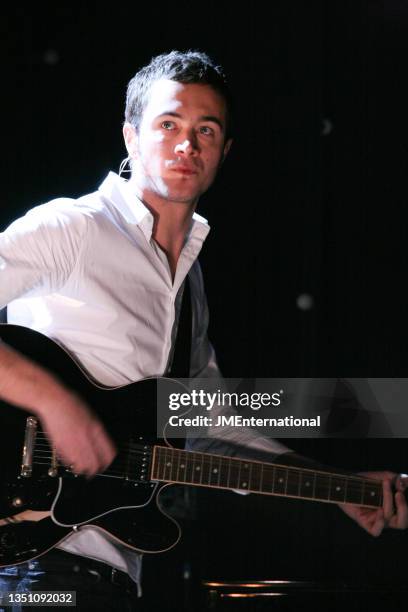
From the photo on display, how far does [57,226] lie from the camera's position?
4.83 ft

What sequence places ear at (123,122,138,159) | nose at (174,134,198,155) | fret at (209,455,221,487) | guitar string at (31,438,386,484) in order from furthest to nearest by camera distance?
ear at (123,122,138,159) < nose at (174,134,198,155) < fret at (209,455,221,487) < guitar string at (31,438,386,484)

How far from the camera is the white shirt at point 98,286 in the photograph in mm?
1444

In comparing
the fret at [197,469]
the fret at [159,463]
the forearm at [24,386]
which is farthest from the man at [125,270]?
the fret at [197,469]

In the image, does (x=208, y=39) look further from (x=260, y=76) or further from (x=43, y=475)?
(x=43, y=475)

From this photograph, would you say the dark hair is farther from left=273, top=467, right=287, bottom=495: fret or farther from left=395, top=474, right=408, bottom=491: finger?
left=395, top=474, right=408, bottom=491: finger

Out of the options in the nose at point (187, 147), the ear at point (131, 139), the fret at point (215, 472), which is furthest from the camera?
the ear at point (131, 139)

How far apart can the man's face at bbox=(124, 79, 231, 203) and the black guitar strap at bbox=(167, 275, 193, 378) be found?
0.91ft

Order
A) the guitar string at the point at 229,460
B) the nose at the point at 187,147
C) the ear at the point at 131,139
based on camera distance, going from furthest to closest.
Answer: the ear at the point at 131,139 → the nose at the point at 187,147 → the guitar string at the point at 229,460

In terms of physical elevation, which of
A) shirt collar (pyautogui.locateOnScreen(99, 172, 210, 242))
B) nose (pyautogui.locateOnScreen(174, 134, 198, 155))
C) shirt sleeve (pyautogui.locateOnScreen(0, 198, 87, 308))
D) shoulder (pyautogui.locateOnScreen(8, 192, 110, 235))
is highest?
nose (pyautogui.locateOnScreen(174, 134, 198, 155))

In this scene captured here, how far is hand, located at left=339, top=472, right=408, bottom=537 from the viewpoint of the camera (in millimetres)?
1726

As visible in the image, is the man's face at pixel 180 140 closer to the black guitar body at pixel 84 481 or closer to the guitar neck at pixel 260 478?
the black guitar body at pixel 84 481

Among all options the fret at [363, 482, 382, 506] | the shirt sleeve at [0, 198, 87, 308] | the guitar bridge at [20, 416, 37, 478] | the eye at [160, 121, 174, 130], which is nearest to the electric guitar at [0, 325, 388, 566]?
the guitar bridge at [20, 416, 37, 478]

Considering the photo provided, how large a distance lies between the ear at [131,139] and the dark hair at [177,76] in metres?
0.01

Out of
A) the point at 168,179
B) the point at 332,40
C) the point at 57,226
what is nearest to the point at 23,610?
the point at 57,226
